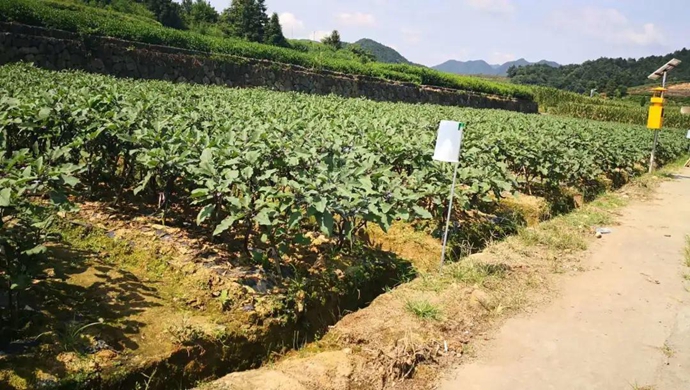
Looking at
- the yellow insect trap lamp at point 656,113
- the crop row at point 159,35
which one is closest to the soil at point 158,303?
the yellow insect trap lamp at point 656,113

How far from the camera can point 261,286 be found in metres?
3.33

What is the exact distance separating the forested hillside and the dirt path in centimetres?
8769

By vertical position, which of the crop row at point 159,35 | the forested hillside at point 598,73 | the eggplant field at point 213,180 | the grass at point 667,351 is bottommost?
the grass at point 667,351

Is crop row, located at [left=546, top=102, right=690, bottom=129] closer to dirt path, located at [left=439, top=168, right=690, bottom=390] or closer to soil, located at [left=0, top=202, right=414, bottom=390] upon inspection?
dirt path, located at [left=439, top=168, right=690, bottom=390]

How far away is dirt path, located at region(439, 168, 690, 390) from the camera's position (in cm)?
301

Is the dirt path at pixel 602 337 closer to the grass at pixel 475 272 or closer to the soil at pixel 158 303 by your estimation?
the grass at pixel 475 272

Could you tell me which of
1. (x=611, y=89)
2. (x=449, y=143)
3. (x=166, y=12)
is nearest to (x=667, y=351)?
(x=449, y=143)

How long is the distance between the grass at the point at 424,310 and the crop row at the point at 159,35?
1770 cm

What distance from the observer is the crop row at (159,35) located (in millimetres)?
16250

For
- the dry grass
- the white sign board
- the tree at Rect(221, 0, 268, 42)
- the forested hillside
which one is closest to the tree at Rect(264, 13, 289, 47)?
the tree at Rect(221, 0, 268, 42)

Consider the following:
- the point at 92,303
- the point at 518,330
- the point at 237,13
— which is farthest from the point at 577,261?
the point at 237,13

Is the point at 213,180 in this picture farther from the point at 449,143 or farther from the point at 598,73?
the point at 598,73

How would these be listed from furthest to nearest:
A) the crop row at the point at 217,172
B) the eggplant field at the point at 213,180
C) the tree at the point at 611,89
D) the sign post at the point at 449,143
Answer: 1. the tree at the point at 611,89
2. the sign post at the point at 449,143
3. the crop row at the point at 217,172
4. the eggplant field at the point at 213,180

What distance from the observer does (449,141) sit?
4402mm
